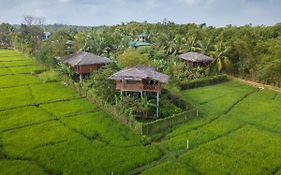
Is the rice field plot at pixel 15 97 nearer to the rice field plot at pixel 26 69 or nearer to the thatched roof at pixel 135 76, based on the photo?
the thatched roof at pixel 135 76

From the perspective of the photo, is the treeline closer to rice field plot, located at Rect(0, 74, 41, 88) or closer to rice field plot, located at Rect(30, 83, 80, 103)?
rice field plot, located at Rect(0, 74, 41, 88)

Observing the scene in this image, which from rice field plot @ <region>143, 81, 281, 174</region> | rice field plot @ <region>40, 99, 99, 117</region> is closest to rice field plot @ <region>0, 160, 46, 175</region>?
rice field plot @ <region>143, 81, 281, 174</region>

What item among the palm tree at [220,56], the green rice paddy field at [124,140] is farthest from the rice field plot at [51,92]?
the palm tree at [220,56]

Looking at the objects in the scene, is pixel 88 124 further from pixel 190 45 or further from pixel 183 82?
pixel 190 45

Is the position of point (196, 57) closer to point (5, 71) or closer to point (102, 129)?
point (102, 129)

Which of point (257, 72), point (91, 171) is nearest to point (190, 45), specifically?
point (257, 72)

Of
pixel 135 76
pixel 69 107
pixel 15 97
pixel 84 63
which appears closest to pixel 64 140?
pixel 69 107

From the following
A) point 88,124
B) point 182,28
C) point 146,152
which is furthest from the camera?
point 182,28
